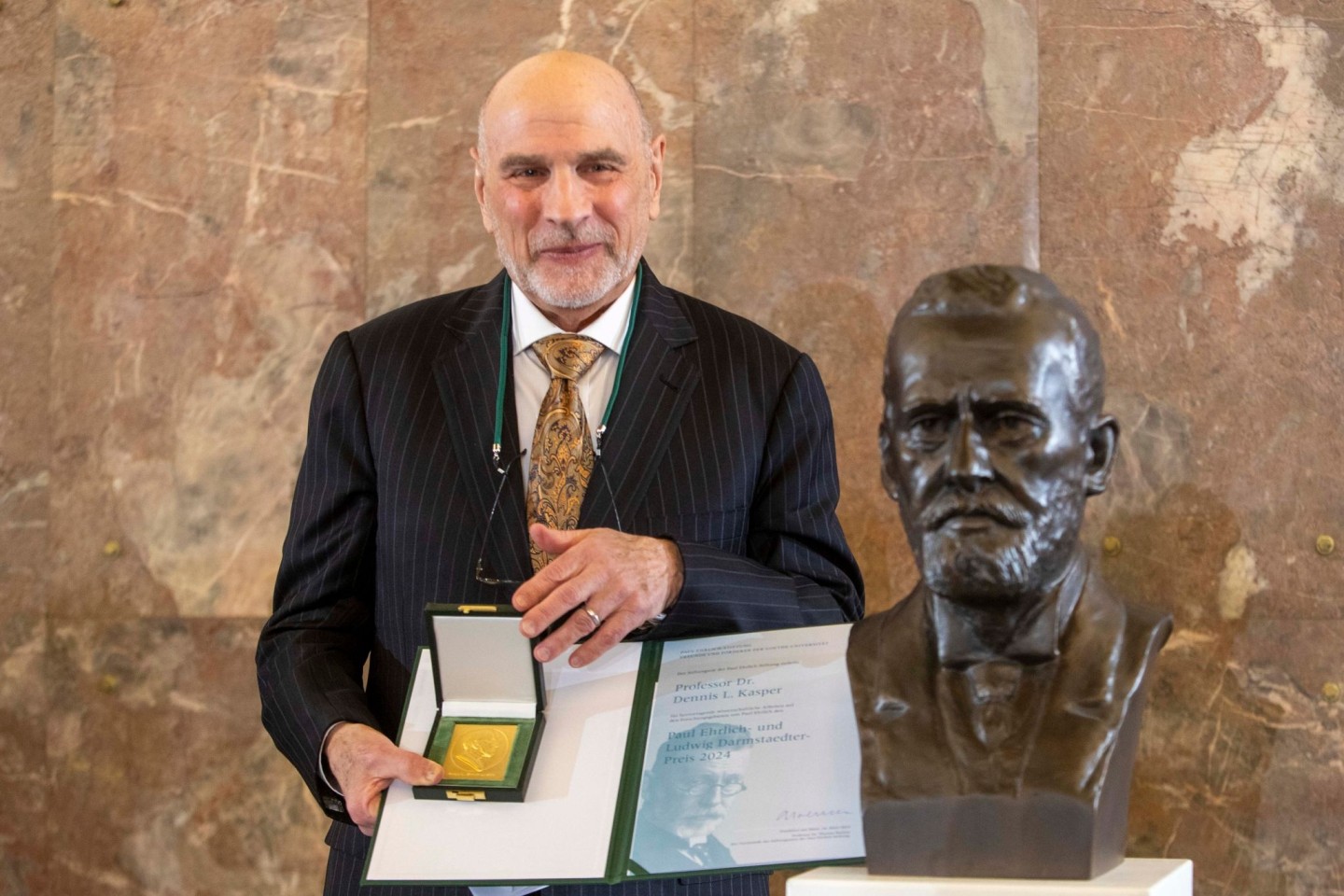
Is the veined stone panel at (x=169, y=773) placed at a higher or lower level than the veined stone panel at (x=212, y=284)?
lower

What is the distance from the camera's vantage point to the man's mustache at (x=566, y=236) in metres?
2.39

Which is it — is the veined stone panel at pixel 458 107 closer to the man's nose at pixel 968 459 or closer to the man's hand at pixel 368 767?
the man's hand at pixel 368 767

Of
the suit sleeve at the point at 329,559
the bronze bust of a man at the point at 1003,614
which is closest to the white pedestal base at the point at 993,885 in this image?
the bronze bust of a man at the point at 1003,614

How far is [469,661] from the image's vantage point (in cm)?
193

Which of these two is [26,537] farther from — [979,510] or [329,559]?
[979,510]

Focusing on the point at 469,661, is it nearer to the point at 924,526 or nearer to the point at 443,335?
the point at 924,526

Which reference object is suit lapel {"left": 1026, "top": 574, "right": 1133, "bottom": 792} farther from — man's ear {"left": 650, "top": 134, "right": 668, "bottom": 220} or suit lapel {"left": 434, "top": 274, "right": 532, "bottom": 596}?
man's ear {"left": 650, "top": 134, "right": 668, "bottom": 220}

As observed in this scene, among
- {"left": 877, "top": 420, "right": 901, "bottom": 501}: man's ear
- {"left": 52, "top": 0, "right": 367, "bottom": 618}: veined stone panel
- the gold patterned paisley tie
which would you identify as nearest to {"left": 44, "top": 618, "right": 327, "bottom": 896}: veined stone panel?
{"left": 52, "top": 0, "right": 367, "bottom": 618}: veined stone panel

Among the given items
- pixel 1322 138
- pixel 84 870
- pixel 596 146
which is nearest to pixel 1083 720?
pixel 596 146

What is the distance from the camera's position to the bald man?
2.35 m

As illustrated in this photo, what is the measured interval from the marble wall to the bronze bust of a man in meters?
1.82

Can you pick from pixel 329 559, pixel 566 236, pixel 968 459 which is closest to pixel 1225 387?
pixel 566 236

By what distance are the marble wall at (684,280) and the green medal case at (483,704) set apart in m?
1.80

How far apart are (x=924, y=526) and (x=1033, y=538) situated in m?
0.12
